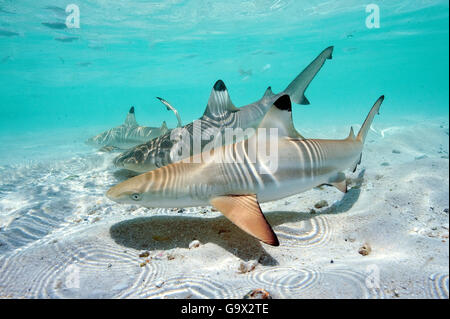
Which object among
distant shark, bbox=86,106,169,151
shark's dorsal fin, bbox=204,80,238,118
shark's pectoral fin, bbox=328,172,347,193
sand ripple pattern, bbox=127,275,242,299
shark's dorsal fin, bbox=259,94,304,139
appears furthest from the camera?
distant shark, bbox=86,106,169,151

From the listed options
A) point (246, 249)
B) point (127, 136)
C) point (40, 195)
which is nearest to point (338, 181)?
point (246, 249)

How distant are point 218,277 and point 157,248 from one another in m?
0.87

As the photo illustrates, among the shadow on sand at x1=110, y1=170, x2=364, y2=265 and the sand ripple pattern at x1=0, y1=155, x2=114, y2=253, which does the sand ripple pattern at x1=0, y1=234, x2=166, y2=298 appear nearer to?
the shadow on sand at x1=110, y1=170, x2=364, y2=265

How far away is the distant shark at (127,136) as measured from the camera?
30.2ft

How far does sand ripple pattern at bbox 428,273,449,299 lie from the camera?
1.66 meters

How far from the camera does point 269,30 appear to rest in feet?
100

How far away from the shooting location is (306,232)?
3.06m

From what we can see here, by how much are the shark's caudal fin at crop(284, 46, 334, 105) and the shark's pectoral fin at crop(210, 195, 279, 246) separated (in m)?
4.41

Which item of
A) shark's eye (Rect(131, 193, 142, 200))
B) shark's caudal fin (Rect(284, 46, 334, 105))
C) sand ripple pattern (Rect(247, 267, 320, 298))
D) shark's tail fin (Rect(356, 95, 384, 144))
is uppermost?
shark's caudal fin (Rect(284, 46, 334, 105))

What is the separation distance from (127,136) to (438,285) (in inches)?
370

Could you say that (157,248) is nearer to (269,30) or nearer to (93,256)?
(93,256)

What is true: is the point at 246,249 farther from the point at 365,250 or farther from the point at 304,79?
the point at 304,79

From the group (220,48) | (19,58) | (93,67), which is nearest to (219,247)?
(220,48)

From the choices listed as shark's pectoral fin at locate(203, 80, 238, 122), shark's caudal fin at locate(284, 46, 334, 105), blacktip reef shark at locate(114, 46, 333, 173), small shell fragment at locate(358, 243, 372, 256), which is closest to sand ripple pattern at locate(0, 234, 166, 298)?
small shell fragment at locate(358, 243, 372, 256)
